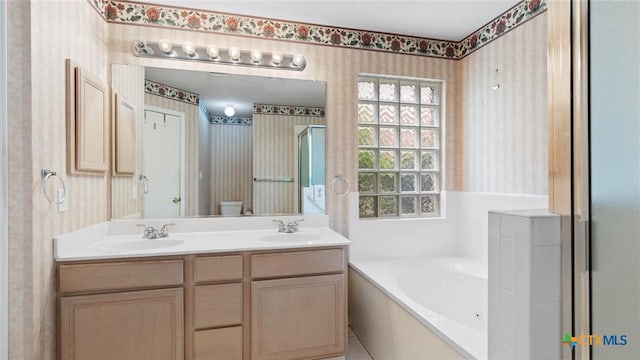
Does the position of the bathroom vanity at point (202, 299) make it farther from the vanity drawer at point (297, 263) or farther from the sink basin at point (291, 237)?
the sink basin at point (291, 237)

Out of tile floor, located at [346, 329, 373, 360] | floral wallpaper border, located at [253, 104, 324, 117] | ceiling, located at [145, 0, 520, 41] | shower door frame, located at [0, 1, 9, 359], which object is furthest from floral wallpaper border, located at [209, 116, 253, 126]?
tile floor, located at [346, 329, 373, 360]

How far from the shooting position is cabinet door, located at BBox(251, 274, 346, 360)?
1891 millimetres

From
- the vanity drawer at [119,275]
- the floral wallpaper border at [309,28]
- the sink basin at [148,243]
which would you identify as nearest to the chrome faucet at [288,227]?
the sink basin at [148,243]

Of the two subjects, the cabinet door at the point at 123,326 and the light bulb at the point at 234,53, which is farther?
the light bulb at the point at 234,53

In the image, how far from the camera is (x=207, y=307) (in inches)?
71.2

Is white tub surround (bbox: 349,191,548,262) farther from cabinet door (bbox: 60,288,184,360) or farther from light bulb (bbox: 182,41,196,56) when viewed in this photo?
light bulb (bbox: 182,41,196,56)

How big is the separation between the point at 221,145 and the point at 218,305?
3.79ft

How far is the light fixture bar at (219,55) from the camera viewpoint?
222 centimetres

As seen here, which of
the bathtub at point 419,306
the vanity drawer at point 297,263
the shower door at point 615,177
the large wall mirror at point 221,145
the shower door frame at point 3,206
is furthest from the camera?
the large wall mirror at point 221,145

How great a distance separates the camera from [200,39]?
7.64ft

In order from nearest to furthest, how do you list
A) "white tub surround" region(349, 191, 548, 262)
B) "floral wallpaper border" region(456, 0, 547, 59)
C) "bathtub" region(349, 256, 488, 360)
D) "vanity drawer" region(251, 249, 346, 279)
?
"bathtub" region(349, 256, 488, 360) < "vanity drawer" region(251, 249, 346, 279) < "floral wallpaper border" region(456, 0, 547, 59) < "white tub surround" region(349, 191, 548, 262)

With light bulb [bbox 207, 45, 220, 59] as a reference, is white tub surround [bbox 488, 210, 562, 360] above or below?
below

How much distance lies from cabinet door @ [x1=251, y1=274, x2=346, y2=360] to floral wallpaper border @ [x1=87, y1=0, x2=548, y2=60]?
1834 millimetres

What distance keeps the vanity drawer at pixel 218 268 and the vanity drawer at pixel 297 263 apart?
0.09 meters
